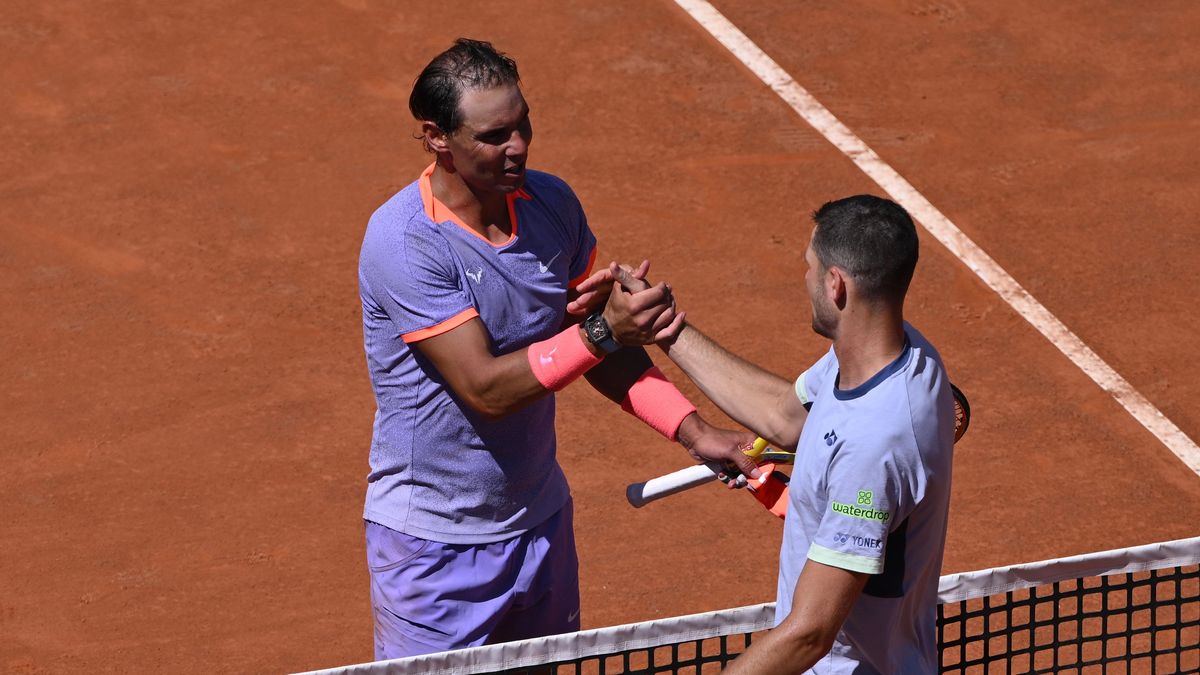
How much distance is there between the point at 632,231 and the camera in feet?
31.6

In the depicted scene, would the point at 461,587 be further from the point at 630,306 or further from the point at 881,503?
the point at 881,503

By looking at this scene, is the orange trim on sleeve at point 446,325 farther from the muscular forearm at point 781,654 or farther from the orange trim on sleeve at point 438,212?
the muscular forearm at point 781,654

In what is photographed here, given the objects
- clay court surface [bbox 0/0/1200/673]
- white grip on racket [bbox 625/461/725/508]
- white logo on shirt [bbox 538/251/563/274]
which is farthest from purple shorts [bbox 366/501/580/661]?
clay court surface [bbox 0/0/1200/673]

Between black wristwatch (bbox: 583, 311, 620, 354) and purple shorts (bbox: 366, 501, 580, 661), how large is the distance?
2.15 feet

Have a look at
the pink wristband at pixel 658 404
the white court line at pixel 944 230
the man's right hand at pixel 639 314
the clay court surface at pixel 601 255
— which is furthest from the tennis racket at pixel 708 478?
the white court line at pixel 944 230

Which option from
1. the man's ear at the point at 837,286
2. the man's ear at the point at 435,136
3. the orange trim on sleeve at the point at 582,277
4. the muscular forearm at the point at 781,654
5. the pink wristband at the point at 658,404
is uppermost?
the man's ear at the point at 435,136

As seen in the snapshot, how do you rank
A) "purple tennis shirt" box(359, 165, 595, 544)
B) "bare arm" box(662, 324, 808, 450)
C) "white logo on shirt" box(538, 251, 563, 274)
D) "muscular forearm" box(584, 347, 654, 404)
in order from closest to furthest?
"purple tennis shirt" box(359, 165, 595, 544), "white logo on shirt" box(538, 251, 563, 274), "bare arm" box(662, 324, 808, 450), "muscular forearm" box(584, 347, 654, 404)

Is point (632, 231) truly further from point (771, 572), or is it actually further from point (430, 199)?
point (430, 199)

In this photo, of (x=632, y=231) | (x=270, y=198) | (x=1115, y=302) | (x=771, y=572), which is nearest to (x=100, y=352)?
(x=270, y=198)

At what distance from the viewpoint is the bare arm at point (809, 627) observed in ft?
11.5

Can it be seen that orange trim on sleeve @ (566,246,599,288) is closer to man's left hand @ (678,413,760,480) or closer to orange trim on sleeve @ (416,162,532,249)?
orange trim on sleeve @ (416,162,532,249)

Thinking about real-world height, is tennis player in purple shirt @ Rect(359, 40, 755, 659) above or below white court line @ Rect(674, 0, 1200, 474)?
above

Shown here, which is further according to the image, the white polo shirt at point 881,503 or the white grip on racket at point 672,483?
the white grip on racket at point 672,483

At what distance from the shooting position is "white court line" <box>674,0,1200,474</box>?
8164 millimetres
